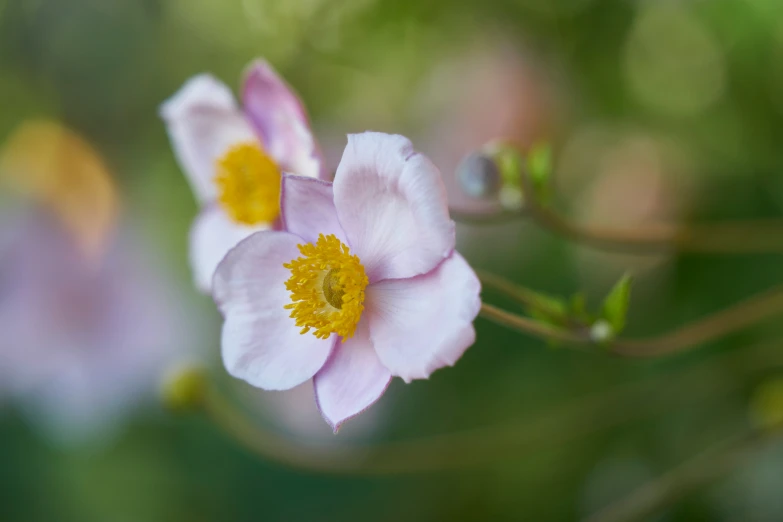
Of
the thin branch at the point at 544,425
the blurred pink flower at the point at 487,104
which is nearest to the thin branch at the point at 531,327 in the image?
the thin branch at the point at 544,425

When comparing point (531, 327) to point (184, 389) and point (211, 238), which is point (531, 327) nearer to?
point (211, 238)

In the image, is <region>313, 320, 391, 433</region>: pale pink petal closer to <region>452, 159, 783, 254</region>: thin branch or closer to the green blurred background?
<region>452, 159, 783, 254</region>: thin branch

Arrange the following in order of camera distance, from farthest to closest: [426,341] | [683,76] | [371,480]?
[371,480] < [683,76] < [426,341]

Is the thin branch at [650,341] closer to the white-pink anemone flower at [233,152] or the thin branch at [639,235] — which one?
the thin branch at [639,235]

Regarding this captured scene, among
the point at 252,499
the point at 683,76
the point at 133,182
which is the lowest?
the point at 252,499

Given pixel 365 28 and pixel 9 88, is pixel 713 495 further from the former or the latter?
pixel 9 88

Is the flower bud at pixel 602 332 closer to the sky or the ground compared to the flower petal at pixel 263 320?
closer to the ground

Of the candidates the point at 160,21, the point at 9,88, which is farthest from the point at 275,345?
the point at 9,88
